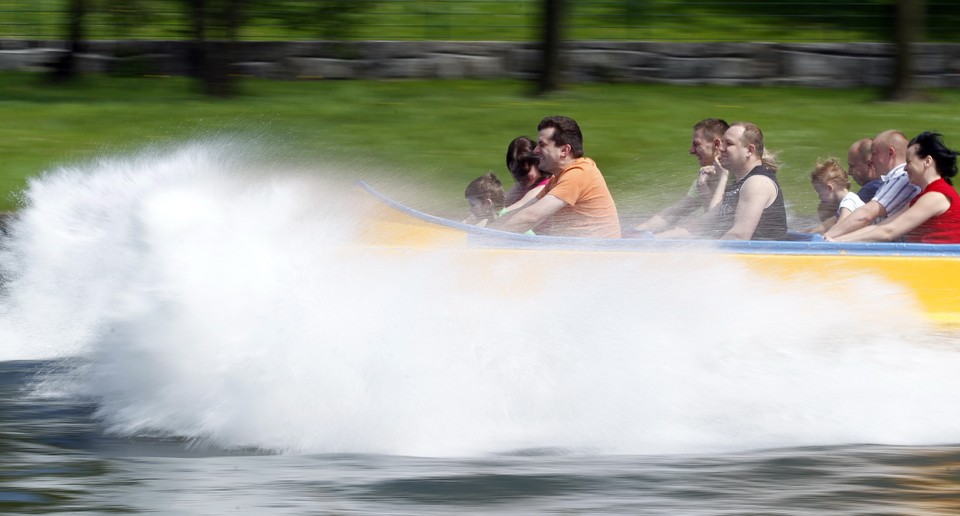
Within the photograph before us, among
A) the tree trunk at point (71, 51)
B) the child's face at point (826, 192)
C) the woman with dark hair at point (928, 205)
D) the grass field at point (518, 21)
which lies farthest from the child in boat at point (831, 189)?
the tree trunk at point (71, 51)

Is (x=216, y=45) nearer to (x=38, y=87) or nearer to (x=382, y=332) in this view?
(x=38, y=87)

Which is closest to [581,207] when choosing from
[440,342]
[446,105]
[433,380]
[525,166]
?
[525,166]

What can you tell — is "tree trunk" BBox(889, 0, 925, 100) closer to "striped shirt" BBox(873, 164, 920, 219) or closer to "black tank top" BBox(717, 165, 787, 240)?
"striped shirt" BBox(873, 164, 920, 219)

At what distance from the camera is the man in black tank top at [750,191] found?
706cm

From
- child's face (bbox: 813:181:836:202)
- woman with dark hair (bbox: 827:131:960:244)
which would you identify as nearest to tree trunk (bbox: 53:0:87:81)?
child's face (bbox: 813:181:836:202)

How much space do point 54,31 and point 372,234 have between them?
1166 centimetres

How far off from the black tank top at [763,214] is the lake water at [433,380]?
398 millimetres

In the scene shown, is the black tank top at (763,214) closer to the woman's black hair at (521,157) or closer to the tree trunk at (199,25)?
the woman's black hair at (521,157)

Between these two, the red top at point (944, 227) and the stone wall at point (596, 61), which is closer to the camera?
the red top at point (944, 227)

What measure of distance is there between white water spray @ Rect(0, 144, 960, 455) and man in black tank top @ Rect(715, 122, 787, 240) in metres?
0.32

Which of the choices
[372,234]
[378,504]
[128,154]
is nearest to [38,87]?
[128,154]

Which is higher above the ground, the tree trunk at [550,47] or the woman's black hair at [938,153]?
the tree trunk at [550,47]

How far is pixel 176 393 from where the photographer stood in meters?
5.94

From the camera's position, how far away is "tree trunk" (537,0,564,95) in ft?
46.3
